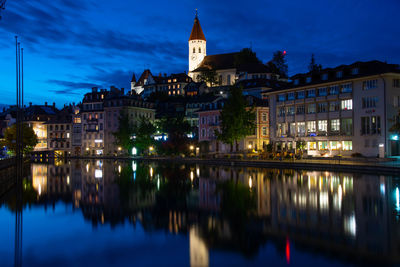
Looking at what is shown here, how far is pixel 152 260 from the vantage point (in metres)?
16.3

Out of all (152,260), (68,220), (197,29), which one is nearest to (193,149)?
(68,220)

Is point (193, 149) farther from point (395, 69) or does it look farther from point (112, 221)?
point (112, 221)

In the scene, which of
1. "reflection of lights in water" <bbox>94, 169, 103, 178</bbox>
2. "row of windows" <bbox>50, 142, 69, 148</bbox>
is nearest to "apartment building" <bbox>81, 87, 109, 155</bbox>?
"row of windows" <bbox>50, 142, 69, 148</bbox>

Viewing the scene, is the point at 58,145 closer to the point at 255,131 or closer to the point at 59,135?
the point at 59,135

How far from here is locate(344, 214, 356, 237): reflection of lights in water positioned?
61.4ft

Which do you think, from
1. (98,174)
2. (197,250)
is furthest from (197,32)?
(197,250)

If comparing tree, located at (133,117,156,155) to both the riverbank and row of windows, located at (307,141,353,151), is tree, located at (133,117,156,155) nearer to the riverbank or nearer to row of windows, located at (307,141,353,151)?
the riverbank

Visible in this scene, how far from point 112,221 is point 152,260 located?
25.8 feet

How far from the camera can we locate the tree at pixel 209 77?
14538 centimetres

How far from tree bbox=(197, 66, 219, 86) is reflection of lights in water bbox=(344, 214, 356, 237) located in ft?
411

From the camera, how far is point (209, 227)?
20922 mm

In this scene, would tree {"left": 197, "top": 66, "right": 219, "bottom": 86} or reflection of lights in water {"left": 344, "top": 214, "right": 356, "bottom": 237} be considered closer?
reflection of lights in water {"left": 344, "top": 214, "right": 356, "bottom": 237}

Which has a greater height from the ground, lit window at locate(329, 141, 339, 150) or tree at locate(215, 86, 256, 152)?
tree at locate(215, 86, 256, 152)

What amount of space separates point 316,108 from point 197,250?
58796mm
